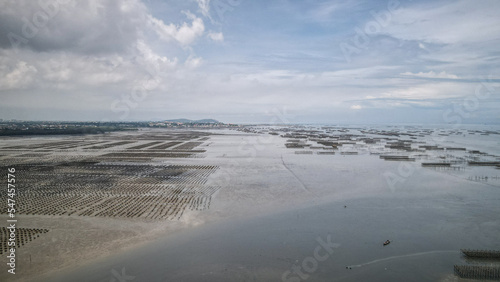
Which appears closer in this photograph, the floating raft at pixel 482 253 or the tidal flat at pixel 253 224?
the tidal flat at pixel 253 224

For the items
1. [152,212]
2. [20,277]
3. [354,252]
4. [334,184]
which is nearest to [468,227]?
[354,252]

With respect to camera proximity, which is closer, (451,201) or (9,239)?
(9,239)

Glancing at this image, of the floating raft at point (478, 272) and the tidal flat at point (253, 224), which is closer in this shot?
the floating raft at point (478, 272)

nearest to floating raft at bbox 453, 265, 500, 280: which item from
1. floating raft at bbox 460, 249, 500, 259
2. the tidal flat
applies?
the tidal flat

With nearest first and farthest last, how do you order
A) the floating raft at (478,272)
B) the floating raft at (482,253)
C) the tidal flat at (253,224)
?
the floating raft at (478,272) < the tidal flat at (253,224) < the floating raft at (482,253)

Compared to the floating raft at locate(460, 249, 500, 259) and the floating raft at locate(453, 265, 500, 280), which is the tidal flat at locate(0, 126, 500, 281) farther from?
the floating raft at locate(460, 249, 500, 259)

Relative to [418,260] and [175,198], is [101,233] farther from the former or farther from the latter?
[418,260]

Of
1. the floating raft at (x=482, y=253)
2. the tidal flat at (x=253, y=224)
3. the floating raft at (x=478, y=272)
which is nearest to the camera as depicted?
the floating raft at (x=478, y=272)

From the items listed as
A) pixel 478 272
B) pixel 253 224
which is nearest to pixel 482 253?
pixel 478 272

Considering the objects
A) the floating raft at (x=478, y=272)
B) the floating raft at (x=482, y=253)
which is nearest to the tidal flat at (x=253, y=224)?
the floating raft at (x=478, y=272)

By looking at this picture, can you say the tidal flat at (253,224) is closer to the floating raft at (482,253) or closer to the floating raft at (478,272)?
the floating raft at (478,272)
